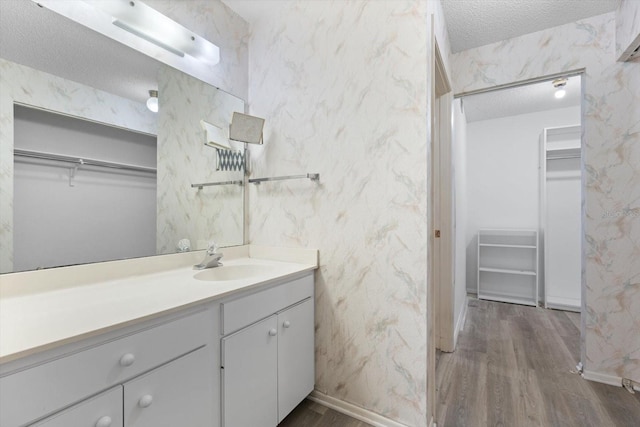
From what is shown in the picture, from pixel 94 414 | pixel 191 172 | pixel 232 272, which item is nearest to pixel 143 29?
pixel 191 172

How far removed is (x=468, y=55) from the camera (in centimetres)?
245

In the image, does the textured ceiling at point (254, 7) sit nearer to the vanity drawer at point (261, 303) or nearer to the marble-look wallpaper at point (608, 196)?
the vanity drawer at point (261, 303)

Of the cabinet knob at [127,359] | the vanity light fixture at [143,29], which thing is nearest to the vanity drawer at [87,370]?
the cabinet knob at [127,359]

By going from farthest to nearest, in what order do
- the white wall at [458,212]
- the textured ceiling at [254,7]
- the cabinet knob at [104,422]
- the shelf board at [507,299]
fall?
the shelf board at [507,299], the white wall at [458,212], the textured ceiling at [254,7], the cabinet knob at [104,422]

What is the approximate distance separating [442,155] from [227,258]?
1.90 meters

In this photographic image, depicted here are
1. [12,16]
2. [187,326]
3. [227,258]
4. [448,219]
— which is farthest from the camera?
[448,219]

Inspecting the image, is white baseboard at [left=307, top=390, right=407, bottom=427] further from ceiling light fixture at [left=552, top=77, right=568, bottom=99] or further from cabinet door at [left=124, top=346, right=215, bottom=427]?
ceiling light fixture at [left=552, top=77, right=568, bottom=99]

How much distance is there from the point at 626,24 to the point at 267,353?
2.94 m

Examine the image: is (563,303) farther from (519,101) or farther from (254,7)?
(254,7)

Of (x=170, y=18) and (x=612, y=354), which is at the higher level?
(x=170, y=18)

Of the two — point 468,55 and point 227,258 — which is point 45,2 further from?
point 468,55

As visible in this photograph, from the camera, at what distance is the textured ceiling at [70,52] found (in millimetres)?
1122

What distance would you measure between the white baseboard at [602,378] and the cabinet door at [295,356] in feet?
6.43

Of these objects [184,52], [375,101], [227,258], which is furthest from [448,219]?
[184,52]
